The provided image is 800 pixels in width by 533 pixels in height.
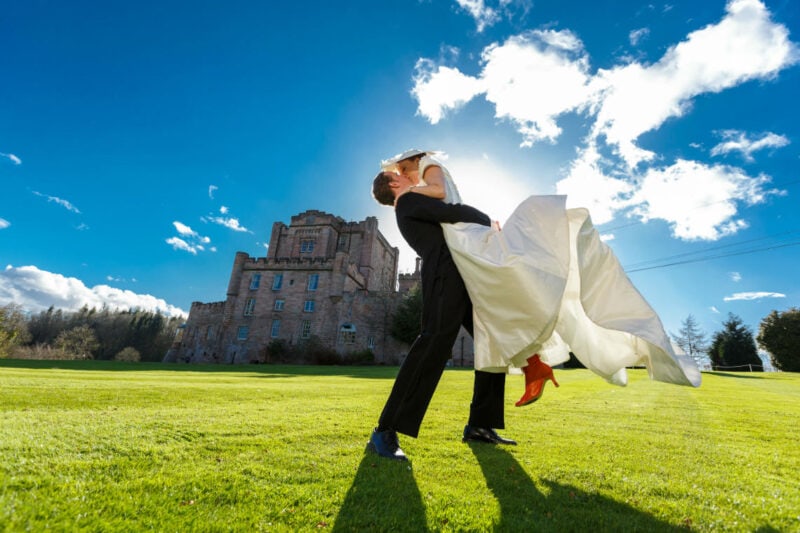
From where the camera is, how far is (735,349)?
4134 centimetres

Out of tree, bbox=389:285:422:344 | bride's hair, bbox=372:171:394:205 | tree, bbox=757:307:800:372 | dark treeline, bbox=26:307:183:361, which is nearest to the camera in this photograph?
bride's hair, bbox=372:171:394:205

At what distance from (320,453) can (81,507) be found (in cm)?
128

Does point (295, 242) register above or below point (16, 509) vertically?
above

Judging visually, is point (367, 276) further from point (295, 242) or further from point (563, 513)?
point (563, 513)

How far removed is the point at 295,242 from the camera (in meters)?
45.1

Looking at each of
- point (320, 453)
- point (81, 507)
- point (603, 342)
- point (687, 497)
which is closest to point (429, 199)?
point (603, 342)

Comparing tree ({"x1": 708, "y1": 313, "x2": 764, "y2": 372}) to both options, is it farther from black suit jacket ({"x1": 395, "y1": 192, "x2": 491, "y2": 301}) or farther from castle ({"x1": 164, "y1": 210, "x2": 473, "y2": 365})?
black suit jacket ({"x1": 395, "y1": 192, "x2": 491, "y2": 301})

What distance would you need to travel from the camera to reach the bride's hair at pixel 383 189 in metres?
3.53

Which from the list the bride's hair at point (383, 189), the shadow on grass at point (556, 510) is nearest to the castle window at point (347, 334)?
the bride's hair at point (383, 189)

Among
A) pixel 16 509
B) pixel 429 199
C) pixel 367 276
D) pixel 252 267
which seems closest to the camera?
pixel 16 509

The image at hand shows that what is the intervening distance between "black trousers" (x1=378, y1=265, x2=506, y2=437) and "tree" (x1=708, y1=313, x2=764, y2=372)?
49.9m

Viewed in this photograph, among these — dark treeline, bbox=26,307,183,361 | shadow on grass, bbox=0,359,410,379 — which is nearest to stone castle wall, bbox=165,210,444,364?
shadow on grass, bbox=0,359,410,379

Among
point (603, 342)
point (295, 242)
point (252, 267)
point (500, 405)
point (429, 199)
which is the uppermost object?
point (295, 242)

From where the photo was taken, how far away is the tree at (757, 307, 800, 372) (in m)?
37.0
